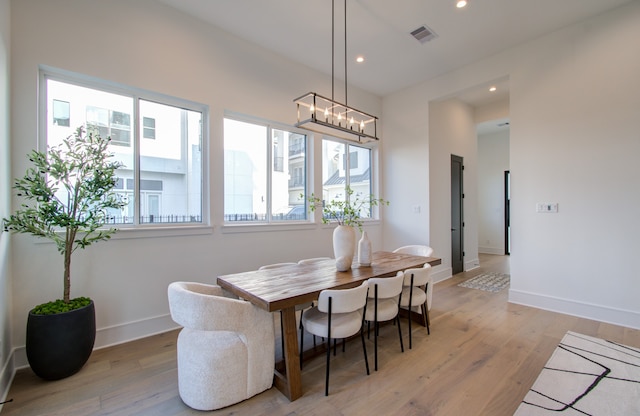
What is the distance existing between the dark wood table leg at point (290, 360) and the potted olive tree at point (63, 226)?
1668 mm

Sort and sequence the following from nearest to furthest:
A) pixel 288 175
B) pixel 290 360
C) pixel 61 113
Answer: pixel 290 360 < pixel 61 113 < pixel 288 175

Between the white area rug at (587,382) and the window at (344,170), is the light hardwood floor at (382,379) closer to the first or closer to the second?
the white area rug at (587,382)

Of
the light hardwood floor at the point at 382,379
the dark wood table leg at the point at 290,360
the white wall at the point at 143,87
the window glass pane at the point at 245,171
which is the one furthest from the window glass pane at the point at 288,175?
the dark wood table leg at the point at 290,360

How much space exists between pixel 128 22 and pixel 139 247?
232cm

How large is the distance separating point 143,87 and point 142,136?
510 mm

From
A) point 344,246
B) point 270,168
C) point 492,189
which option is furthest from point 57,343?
point 492,189

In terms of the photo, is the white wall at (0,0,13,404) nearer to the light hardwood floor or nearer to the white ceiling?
the light hardwood floor

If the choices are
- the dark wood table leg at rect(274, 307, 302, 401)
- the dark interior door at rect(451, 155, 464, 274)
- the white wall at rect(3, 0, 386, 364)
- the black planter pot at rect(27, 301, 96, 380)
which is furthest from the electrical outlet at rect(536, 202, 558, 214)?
the black planter pot at rect(27, 301, 96, 380)

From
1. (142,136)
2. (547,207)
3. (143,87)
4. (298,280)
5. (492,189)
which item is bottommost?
(298,280)

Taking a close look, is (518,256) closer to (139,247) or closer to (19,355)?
(139,247)

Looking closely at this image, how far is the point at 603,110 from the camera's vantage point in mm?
3332

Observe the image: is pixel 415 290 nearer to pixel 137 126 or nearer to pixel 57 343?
pixel 57 343

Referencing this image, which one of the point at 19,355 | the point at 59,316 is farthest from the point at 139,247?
the point at 19,355

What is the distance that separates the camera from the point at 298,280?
2.37 metres
